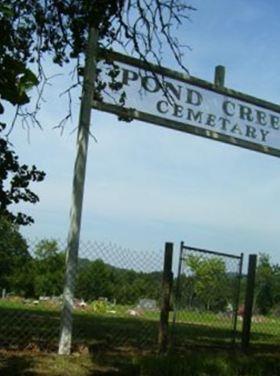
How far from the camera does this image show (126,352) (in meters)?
8.74

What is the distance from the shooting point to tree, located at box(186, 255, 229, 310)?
9961 mm

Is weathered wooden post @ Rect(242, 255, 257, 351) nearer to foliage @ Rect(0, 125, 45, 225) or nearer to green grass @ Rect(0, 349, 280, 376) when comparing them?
green grass @ Rect(0, 349, 280, 376)

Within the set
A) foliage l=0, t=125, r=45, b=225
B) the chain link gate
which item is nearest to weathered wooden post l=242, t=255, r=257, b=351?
the chain link gate

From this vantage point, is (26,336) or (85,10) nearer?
(85,10)

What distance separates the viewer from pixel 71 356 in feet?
26.5

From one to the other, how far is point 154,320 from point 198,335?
3363 millimetres

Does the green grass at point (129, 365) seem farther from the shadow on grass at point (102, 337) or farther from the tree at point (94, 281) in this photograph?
the tree at point (94, 281)

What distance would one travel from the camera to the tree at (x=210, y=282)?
9961mm

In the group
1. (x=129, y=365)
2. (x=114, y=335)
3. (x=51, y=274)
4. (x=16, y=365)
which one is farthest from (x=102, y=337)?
(x=51, y=274)

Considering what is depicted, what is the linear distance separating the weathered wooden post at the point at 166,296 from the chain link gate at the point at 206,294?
Answer: 0.24 m

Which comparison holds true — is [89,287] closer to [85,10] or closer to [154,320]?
[154,320]

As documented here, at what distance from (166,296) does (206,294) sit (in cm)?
132

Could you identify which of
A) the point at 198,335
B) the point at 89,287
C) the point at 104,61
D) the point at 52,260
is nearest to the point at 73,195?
the point at 104,61

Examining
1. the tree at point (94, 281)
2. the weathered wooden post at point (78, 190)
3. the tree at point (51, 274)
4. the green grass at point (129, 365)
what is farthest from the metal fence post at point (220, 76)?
the tree at point (51, 274)
